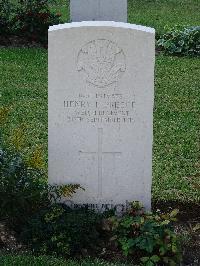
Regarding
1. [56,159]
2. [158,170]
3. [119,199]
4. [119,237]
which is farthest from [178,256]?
[158,170]

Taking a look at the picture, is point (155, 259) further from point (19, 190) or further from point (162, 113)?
point (162, 113)

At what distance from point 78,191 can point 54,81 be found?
887 millimetres

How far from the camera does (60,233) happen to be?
18.4ft

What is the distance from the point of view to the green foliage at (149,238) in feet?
18.0

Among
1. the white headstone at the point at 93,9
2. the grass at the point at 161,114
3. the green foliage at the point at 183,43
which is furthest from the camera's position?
the green foliage at the point at 183,43

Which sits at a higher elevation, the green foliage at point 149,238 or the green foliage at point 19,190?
the green foliage at point 19,190

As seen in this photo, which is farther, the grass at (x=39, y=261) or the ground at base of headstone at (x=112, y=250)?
the ground at base of headstone at (x=112, y=250)

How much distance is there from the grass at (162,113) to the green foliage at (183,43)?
0.46 meters

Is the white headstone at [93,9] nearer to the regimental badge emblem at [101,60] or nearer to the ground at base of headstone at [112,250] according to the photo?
the regimental badge emblem at [101,60]

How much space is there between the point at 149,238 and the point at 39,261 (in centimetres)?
79

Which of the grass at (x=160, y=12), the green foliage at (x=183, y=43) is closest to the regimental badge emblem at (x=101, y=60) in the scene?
the green foliage at (x=183, y=43)

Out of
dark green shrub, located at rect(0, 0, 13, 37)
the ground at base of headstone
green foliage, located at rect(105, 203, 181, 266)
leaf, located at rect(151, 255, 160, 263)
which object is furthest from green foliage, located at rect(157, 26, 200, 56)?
leaf, located at rect(151, 255, 160, 263)

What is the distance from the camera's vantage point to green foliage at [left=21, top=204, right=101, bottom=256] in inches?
221

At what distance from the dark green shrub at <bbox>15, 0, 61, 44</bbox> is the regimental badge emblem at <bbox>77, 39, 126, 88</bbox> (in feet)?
26.2
